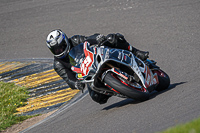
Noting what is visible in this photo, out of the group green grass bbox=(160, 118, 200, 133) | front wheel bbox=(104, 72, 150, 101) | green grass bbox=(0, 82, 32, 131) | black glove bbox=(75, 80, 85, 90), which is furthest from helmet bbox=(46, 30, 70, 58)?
green grass bbox=(160, 118, 200, 133)

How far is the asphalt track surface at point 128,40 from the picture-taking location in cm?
530

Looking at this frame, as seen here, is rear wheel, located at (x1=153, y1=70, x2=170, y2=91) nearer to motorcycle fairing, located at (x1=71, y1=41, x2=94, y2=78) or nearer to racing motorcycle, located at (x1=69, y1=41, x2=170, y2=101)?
racing motorcycle, located at (x1=69, y1=41, x2=170, y2=101)

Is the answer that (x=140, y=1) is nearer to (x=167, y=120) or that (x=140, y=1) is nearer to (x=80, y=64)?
(x=80, y=64)

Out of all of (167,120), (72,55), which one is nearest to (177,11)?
(72,55)

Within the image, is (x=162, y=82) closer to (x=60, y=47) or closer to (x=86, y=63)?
(x=86, y=63)

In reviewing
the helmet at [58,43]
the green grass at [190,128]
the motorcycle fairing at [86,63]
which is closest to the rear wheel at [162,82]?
the motorcycle fairing at [86,63]

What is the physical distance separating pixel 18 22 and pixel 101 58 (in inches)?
384

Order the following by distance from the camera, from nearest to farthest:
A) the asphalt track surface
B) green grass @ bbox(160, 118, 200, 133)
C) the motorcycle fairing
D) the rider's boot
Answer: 1. green grass @ bbox(160, 118, 200, 133)
2. the asphalt track surface
3. the motorcycle fairing
4. the rider's boot

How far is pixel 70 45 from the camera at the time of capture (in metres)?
7.19

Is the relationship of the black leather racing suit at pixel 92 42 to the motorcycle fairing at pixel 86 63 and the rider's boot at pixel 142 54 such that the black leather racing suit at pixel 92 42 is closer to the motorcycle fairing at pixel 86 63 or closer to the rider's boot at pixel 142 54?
the rider's boot at pixel 142 54

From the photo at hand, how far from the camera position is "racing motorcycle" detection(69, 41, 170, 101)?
19.0 feet

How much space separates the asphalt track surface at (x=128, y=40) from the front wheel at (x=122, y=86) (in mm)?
210

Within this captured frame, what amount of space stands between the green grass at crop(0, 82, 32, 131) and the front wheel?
2911 millimetres

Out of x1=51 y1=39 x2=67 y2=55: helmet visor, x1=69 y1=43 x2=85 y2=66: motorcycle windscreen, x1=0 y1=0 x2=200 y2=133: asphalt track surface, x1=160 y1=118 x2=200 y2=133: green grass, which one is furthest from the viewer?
x1=51 y1=39 x2=67 y2=55: helmet visor
